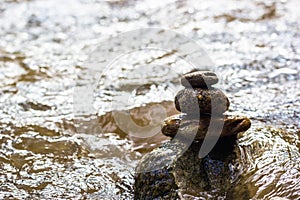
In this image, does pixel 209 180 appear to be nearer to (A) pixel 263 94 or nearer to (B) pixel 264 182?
(B) pixel 264 182

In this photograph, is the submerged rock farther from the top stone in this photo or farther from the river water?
the top stone

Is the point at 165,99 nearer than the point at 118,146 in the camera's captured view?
No

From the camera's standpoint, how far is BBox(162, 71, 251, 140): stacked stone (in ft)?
8.79

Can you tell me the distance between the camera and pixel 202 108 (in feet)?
8.86

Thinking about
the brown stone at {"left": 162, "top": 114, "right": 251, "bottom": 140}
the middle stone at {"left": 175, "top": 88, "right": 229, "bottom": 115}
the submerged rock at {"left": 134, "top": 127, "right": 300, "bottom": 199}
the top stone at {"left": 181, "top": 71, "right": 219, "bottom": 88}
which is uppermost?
the top stone at {"left": 181, "top": 71, "right": 219, "bottom": 88}

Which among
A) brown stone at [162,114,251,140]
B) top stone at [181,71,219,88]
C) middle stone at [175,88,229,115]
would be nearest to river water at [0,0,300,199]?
brown stone at [162,114,251,140]

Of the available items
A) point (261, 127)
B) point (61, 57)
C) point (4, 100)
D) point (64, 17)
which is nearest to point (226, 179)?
point (261, 127)

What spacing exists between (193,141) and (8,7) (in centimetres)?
623

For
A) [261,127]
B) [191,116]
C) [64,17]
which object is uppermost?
[64,17]

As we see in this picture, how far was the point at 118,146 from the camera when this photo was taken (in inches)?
144

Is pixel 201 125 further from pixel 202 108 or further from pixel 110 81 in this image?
pixel 110 81

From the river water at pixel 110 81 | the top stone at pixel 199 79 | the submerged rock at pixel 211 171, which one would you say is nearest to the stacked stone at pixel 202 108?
the top stone at pixel 199 79

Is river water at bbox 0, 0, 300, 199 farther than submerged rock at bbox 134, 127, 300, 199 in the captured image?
Yes

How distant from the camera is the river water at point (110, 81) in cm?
320
